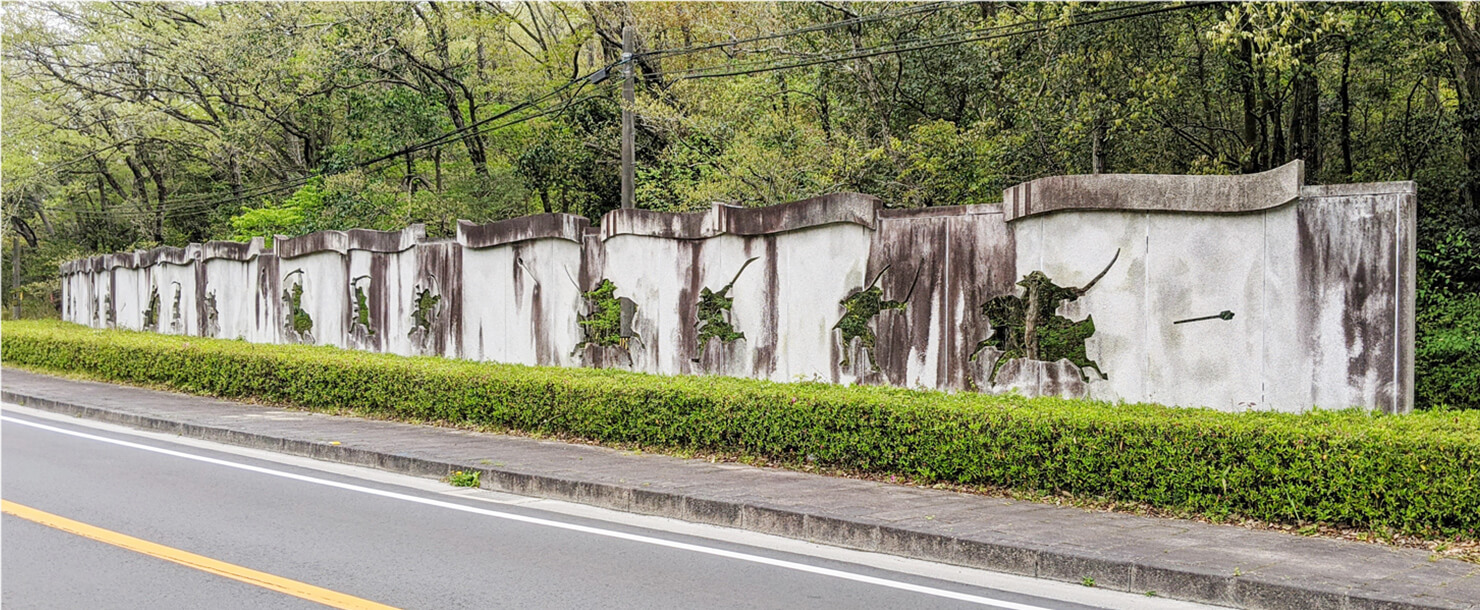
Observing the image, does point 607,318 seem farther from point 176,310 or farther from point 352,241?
point 176,310

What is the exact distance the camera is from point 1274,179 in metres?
8.78

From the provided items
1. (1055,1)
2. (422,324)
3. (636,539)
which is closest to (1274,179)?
(636,539)

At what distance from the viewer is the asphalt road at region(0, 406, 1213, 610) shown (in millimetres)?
6031

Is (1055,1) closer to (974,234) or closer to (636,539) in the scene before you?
(974,234)

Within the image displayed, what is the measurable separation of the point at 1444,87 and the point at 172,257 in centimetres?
2462

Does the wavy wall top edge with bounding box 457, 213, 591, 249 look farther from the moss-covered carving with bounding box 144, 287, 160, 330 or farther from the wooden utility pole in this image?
the wooden utility pole

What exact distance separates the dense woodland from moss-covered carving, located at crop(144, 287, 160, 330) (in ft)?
10.5

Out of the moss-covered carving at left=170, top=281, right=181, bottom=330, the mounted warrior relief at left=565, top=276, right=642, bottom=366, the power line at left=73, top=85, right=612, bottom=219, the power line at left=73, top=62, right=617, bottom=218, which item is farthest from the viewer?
the power line at left=73, top=85, right=612, bottom=219

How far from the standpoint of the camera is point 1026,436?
8430 millimetres

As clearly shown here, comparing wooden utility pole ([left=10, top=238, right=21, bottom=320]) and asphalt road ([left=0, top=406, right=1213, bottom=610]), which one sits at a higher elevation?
wooden utility pole ([left=10, top=238, right=21, bottom=320])

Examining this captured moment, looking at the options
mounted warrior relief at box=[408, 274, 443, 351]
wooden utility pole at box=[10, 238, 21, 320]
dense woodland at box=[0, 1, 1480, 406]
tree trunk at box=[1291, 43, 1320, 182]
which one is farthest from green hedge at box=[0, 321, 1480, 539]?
wooden utility pole at box=[10, 238, 21, 320]

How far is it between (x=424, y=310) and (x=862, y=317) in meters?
Answer: 8.00

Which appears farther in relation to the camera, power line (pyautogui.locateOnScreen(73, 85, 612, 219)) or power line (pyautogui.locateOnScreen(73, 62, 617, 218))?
power line (pyautogui.locateOnScreen(73, 85, 612, 219))

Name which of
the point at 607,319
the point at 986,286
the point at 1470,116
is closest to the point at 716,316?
the point at 607,319
